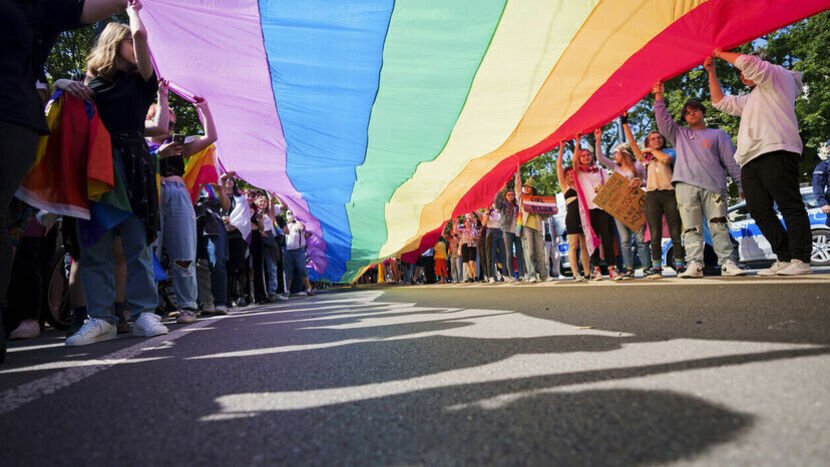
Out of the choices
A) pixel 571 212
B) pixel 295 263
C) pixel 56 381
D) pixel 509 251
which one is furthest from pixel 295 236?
pixel 56 381

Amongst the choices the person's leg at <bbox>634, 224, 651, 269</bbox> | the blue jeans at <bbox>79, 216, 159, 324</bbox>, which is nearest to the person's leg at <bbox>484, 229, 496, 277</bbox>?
the person's leg at <bbox>634, 224, 651, 269</bbox>

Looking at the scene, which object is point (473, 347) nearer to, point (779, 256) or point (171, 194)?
point (171, 194)

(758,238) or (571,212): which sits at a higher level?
(571,212)

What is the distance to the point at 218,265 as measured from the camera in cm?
643

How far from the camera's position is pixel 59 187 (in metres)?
3.14

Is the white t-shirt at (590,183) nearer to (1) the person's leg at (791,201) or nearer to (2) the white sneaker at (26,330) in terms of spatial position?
(1) the person's leg at (791,201)

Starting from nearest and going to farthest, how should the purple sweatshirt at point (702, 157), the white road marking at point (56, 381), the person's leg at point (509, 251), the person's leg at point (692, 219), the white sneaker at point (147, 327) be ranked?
the white road marking at point (56, 381)
the white sneaker at point (147, 327)
the purple sweatshirt at point (702, 157)
the person's leg at point (692, 219)
the person's leg at point (509, 251)

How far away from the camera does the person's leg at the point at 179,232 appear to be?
457 centimetres

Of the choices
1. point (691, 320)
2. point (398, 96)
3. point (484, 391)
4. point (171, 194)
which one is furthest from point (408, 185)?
point (484, 391)

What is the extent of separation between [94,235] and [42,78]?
1.02 metres

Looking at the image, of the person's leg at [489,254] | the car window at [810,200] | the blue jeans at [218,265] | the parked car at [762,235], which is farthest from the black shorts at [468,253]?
the blue jeans at [218,265]

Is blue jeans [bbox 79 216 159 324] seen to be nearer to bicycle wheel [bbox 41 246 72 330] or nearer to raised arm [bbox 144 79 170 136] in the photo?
raised arm [bbox 144 79 170 136]

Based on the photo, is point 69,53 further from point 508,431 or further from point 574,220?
point 508,431

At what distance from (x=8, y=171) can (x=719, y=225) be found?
245 inches
